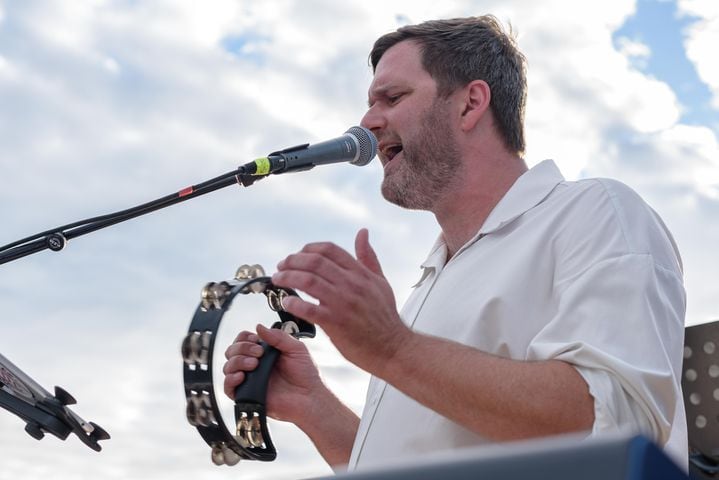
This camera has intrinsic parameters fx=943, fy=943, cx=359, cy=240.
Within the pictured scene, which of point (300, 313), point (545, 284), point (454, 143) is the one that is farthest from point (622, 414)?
point (454, 143)

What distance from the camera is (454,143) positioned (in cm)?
297

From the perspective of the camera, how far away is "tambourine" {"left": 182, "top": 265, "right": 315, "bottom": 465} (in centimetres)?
227

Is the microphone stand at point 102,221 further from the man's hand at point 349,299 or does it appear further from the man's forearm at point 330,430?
the man's forearm at point 330,430

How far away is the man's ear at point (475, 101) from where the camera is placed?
9.95 ft

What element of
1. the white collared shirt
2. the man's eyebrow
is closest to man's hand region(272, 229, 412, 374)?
the white collared shirt

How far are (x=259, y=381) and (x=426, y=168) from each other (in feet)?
2.94

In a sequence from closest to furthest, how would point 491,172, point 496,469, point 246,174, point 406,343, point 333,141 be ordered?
point 496,469
point 406,343
point 246,174
point 333,141
point 491,172

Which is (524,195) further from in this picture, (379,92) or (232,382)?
(232,382)

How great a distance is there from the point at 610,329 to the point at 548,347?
5.5 inches

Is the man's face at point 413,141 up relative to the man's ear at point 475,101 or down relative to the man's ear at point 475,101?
down

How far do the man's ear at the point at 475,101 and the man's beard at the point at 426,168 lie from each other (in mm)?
84

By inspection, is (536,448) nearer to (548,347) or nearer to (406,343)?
(406,343)

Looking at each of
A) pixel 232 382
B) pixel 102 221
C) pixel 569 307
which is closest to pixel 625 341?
→ pixel 569 307

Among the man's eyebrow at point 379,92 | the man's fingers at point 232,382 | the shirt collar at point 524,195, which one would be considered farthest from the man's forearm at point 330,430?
the man's eyebrow at point 379,92
